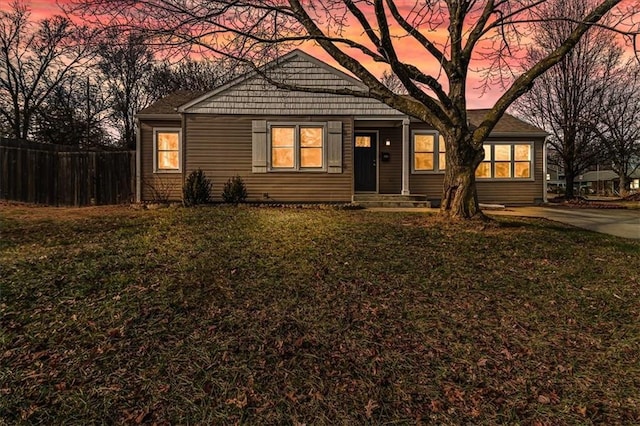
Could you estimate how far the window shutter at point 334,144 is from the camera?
525 inches

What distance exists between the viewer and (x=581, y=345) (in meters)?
3.26

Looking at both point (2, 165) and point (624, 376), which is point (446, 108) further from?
point (2, 165)

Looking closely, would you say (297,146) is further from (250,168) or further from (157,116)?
(157,116)

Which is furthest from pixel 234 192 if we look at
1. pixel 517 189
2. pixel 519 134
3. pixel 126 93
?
pixel 126 93

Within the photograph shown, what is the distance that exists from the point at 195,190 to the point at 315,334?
980cm

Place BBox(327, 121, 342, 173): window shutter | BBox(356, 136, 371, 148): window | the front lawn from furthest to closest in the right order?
BBox(356, 136, 371, 148): window
BBox(327, 121, 342, 173): window shutter
the front lawn

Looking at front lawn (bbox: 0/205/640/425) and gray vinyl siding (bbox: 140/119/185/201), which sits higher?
gray vinyl siding (bbox: 140/119/185/201)

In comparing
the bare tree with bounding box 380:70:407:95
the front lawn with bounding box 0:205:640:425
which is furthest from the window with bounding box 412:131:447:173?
the bare tree with bounding box 380:70:407:95

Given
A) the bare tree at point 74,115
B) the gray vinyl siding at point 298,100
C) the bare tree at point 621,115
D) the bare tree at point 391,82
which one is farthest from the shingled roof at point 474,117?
the bare tree at point 391,82

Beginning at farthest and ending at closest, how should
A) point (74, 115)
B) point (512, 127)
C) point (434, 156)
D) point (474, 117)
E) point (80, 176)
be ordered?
point (74, 115) < point (474, 117) < point (512, 127) < point (434, 156) < point (80, 176)

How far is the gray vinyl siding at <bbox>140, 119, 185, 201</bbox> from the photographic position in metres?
14.1

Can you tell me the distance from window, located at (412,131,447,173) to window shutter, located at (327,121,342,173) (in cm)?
330

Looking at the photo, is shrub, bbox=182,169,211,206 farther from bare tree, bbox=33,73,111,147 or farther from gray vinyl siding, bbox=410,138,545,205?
bare tree, bbox=33,73,111,147

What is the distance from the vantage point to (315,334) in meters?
3.34
